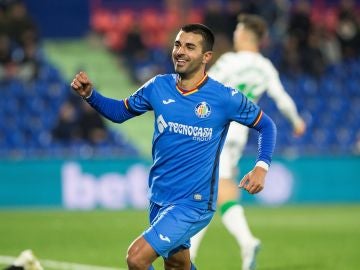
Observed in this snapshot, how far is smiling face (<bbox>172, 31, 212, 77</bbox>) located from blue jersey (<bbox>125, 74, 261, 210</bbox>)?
0.14 metres

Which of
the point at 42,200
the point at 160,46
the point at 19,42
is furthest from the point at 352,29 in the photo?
the point at 42,200

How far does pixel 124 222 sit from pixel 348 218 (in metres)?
3.53

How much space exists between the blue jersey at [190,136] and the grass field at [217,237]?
2813mm

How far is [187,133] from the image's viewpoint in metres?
6.47

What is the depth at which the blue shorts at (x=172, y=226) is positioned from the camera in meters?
6.20

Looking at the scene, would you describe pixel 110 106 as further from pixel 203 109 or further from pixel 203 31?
pixel 203 31

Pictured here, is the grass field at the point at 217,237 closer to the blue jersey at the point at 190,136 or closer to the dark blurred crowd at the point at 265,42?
the blue jersey at the point at 190,136

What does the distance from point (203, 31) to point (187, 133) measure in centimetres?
72

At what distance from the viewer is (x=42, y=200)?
16.5m

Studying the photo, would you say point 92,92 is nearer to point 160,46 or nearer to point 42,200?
point 42,200

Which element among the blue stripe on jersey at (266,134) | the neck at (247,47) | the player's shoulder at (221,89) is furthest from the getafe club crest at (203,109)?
the neck at (247,47)

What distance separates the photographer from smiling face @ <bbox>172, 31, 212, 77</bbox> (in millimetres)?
6453

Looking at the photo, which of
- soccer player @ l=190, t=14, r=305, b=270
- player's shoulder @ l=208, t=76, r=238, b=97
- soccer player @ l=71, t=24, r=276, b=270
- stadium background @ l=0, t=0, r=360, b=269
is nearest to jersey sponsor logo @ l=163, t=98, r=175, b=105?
soccer player @ l=71, t=24, r=276, b=270

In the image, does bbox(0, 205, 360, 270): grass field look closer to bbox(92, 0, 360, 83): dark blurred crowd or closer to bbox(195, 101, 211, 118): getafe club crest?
bbox(195, 101, 211, 118): getafe club crest
